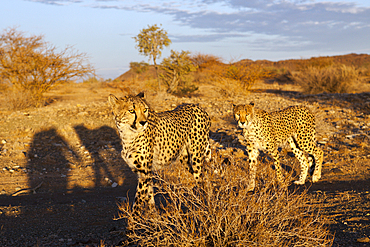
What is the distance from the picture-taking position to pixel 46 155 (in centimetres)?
791

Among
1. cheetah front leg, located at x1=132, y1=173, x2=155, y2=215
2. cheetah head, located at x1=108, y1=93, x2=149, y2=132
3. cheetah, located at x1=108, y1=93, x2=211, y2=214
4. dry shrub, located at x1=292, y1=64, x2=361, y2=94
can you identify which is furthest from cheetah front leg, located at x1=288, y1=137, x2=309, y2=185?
dry shrub, located at x1=292, y1=64, x2=361, y2=94

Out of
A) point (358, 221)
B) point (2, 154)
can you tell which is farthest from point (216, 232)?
point (2, 154)

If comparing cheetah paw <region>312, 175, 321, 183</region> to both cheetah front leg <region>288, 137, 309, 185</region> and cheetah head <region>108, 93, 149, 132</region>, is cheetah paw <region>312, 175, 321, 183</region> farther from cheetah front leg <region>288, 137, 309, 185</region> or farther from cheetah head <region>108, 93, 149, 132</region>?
cheetah head <region>108, 93, 149, 132</region>

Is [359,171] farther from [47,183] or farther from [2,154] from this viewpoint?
[2,154]

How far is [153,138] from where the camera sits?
3.86 metres

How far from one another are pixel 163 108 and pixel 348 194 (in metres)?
7.71

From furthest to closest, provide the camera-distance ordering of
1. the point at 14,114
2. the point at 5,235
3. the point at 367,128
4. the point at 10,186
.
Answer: the point at 14,114
the point at 367,128
the point at 10,186
the point at 5,235

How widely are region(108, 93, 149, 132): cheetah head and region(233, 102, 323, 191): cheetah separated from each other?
7.44 feet

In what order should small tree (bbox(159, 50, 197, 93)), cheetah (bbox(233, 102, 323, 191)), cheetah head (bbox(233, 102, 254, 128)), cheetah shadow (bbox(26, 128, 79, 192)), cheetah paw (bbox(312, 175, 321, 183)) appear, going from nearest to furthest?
cheetah head (bbox(233, 102, 254, 128)) → cheetah (bbox(233, 102, 323, 191)) → cheetah paw (bbox(312, 175, 321, 183)) → cheetah shadow (bbox(26, 128, 79, 192)) → small tree (bbox(159, 50, 197, 93))

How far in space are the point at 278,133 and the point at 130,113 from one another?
3.40 metres

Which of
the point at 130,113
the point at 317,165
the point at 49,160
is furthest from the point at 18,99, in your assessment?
the point at 317,165

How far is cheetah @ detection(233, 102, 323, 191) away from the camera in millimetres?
5527

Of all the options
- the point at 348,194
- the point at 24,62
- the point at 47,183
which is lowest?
the point at 47,183

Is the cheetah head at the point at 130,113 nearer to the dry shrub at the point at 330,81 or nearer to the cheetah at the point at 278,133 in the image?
the cheetah at the point at 278,133
